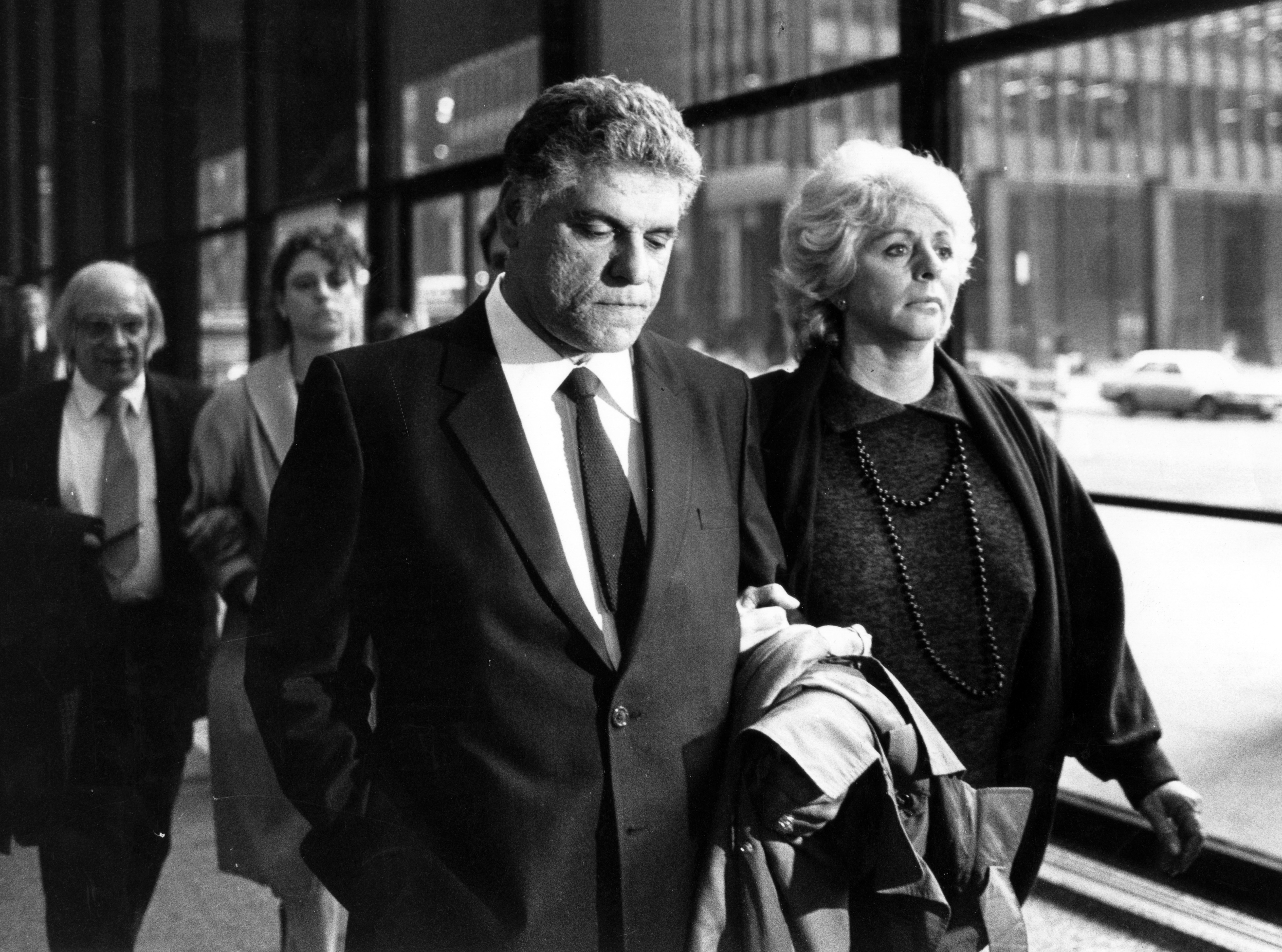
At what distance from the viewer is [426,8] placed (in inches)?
86.3

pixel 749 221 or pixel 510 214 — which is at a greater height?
pixel 749 221

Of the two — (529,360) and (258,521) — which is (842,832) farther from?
(258,521)

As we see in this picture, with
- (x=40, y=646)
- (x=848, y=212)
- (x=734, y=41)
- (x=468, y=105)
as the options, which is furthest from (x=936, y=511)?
(x=40, y=646)

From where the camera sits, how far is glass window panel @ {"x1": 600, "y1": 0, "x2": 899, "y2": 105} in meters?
2.09

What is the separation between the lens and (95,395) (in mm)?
2016

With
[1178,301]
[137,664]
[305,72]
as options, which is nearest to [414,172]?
[305,72]

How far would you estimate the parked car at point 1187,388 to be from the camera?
294cm

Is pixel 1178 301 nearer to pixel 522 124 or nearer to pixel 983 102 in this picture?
pixel 983 102

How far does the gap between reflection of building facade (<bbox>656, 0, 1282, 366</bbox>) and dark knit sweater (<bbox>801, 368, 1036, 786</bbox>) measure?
33 cm

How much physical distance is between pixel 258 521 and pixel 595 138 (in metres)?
0.91

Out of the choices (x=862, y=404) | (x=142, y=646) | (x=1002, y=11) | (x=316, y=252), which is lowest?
(x=142, y=646)

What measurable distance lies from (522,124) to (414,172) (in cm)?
72

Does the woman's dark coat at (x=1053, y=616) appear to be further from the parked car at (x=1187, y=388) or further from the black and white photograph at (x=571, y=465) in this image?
the parked car at (x=1187, y=388)

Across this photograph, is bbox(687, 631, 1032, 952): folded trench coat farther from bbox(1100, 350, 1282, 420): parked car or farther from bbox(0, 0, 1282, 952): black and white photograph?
bbox(1100, 350, 1282, 420): parked car
